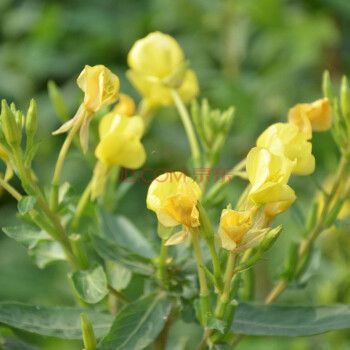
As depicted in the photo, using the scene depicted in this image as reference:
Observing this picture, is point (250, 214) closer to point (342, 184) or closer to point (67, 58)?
point (342, 184)

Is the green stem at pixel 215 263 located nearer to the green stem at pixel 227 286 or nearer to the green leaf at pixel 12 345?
the green stem at pixel 227 286

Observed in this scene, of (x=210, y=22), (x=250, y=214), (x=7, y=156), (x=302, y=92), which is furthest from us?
(x=210, y=22)

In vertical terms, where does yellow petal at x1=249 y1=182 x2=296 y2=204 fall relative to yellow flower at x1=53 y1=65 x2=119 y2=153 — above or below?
below

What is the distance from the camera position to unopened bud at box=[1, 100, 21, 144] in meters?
0.88

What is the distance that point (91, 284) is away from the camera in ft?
3.11

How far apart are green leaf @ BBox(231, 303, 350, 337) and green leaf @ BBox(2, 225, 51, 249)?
0.34 meters

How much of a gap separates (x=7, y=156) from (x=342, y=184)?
60 centimetres

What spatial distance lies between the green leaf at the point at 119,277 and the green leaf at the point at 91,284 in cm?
11

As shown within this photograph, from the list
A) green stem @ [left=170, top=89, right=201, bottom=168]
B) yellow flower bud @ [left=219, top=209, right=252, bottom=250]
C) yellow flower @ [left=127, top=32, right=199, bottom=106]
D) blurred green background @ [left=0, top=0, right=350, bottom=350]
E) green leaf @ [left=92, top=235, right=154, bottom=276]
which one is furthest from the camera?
blurred green background @ [left=0, top=0, right=350, bottom=350]

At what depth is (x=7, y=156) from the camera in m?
0.96

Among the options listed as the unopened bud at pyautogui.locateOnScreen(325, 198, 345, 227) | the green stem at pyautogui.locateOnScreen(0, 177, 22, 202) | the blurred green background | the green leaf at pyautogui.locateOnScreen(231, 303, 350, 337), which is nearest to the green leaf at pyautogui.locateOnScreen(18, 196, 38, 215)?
the green stem at pyautogui.locateOnScreen(0, 177, 22, 202)

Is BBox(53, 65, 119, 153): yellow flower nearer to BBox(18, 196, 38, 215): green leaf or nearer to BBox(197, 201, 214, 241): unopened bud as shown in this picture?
BBox(18, 196, 38, 215): green leaf

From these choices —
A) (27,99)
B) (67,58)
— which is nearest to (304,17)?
(67,58)

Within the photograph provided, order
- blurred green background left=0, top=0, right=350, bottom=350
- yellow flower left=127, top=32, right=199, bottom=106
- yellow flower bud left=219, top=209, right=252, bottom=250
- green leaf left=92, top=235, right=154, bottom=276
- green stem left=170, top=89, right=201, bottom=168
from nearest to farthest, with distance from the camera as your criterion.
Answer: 1. yellow flower bud left=219, top=209, right=252, bottom=250
2. green leaf left=92, top=235, right=154, bottom=276
3. green stem left=170, top=89, right=201, bottom=168
4. yellow flower left=127, top=32, right=199, bottom=106
5. blurred green background left=0, top=0, right=350, bottom=350
